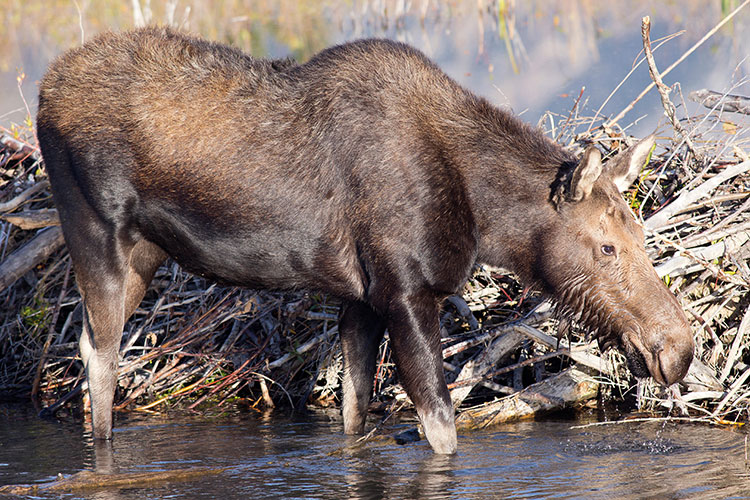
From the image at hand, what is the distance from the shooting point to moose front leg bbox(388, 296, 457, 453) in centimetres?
528

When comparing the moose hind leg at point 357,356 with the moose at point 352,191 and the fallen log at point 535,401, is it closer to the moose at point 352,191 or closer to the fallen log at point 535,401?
the moose at point 352,191

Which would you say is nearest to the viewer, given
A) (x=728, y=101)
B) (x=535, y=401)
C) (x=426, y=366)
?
(x=426, y=366)

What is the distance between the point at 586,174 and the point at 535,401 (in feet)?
6.24

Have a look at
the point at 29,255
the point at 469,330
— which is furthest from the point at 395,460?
the point at 29,255

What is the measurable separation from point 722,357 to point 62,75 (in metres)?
4.71

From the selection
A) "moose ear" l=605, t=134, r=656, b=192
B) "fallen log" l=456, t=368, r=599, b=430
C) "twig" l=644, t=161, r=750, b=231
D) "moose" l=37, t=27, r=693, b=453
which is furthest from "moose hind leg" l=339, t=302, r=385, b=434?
"twig" l=644, t=161, r=750, b=231

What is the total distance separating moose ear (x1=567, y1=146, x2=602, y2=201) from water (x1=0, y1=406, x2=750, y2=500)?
Answer: 56.7 inches

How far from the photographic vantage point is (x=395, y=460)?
17.4 feet

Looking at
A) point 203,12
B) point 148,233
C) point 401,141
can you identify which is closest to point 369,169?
point 401,141

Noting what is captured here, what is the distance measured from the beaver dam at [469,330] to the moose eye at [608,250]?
1.80 feet

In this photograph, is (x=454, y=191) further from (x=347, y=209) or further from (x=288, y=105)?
(x=288, y=105)

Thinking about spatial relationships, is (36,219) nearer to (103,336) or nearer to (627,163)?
(103,336)

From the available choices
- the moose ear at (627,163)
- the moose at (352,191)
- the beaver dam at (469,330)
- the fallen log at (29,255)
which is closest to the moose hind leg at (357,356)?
the moose at (352,191)

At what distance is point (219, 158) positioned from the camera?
18.0 feet
